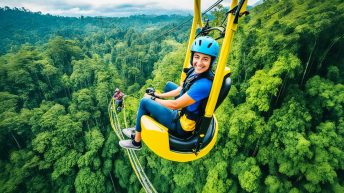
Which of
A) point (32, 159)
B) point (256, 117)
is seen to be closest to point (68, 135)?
point (32, 159)

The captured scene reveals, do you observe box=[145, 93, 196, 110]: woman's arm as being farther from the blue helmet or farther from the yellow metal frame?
the blue helmet

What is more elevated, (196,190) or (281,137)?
(281,137)

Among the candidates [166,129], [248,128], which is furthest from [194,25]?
[248,128]

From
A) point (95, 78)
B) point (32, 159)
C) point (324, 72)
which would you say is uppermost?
→ point (324, 72)

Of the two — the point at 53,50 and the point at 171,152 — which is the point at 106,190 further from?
the point at 53,50

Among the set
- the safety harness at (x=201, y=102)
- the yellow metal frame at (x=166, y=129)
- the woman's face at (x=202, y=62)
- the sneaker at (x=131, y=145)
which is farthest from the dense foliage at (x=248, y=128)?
the woman's face at (x=202, y=62)

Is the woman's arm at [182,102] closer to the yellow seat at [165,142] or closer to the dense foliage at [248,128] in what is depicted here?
the yellow seat at [165,142]
